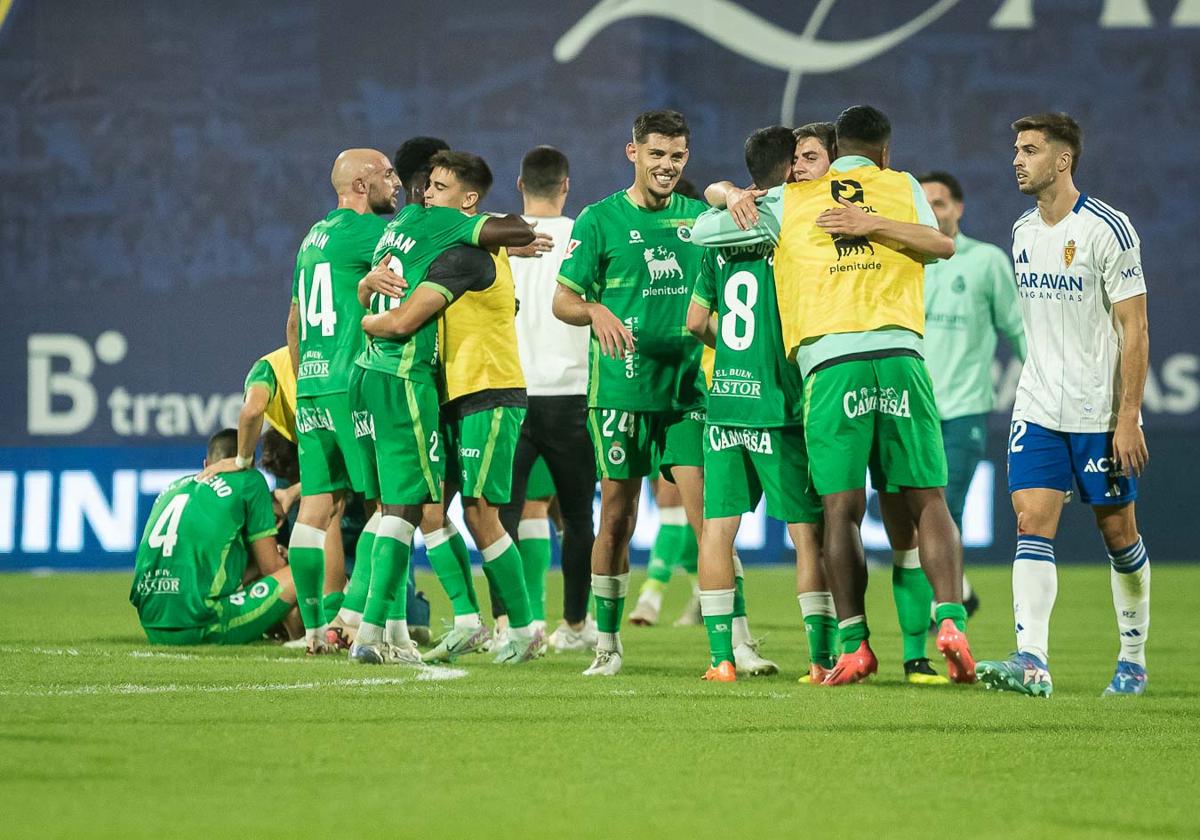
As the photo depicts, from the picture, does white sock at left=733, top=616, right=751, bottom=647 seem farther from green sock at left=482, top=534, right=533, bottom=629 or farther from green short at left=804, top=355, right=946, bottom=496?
green short at left=804, top=355, right=946, bottom=496

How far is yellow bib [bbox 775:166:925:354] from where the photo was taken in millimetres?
6652

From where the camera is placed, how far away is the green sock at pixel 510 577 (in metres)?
7.62

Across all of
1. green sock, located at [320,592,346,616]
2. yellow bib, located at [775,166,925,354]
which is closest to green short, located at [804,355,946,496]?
yellow bib, located at [775,166,925,354]

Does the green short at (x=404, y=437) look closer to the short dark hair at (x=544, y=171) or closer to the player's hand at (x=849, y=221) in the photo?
the player's hand at (x=849, y=221)

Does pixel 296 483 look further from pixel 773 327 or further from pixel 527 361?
pixel 773 327

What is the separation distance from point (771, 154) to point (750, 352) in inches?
31.3

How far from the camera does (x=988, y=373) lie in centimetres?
972

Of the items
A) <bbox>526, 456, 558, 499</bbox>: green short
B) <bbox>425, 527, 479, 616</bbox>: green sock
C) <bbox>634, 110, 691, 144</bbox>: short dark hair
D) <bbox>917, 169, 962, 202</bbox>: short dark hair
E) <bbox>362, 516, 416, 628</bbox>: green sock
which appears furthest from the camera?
<bbox>917, 169, 962, 202</bbox>: short dark hair

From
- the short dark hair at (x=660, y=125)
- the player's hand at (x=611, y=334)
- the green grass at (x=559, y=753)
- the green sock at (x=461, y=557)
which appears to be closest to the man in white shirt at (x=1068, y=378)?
the green grass at (x=559, y=753)

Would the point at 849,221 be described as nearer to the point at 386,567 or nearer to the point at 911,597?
the point at 911,597

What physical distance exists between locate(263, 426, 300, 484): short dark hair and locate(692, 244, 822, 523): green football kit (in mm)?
Result: 3027

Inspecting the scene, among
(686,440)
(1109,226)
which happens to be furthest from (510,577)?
(1109,226)

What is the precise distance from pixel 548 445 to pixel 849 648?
8.09 feet

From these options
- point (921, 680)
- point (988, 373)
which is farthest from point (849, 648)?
point (988, 373)
